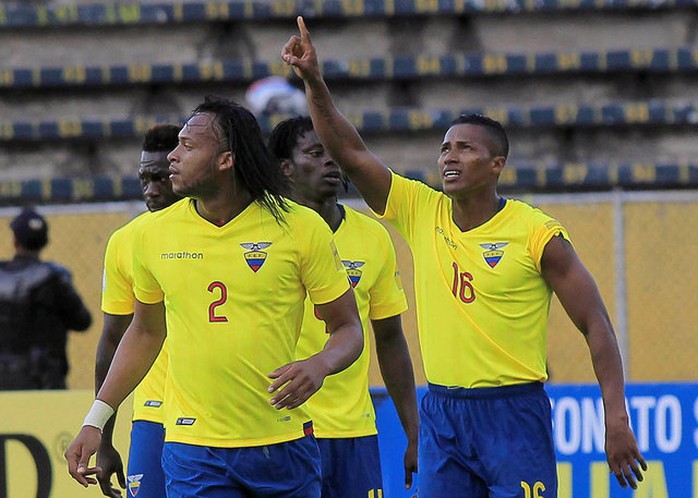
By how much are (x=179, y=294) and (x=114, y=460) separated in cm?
139

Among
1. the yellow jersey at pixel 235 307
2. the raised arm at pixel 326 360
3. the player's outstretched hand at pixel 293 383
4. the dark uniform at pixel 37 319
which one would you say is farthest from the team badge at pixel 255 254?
the dark uniform at pixel 37 319

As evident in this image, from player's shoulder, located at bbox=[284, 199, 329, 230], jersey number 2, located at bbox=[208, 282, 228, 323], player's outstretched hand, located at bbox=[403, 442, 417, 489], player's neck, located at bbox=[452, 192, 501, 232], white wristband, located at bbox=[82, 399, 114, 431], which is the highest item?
player's neck, located at bbox=[452, 192, 501, 232]

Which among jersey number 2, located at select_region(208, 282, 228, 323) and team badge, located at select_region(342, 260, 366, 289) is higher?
team badge, located at select_region(342, 260, 366, 289)

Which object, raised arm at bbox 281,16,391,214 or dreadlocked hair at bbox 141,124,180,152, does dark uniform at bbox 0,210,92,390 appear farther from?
raised arm at bbox 281,16,391,214

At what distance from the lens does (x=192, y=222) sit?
4953mm

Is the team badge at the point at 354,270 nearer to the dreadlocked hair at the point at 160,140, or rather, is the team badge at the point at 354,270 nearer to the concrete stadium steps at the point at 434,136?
the dreadlocked hair at the point at 160,140

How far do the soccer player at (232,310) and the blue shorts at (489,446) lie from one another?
27.9 inches

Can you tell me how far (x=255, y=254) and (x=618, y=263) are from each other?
6.10 m

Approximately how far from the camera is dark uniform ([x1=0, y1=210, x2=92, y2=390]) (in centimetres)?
948

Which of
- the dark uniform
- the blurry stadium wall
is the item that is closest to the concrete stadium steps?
the blurry stadium wall

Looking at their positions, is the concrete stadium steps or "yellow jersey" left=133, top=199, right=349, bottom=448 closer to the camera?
"yellow jersey" left=133, top=199, right=349, bottom=448

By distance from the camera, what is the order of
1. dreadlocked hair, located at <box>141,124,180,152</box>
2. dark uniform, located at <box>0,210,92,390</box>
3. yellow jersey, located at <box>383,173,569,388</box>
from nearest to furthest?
1. yellow jersey, located at <box>383,173,569,388</box>
2. dreadlocked hair, located at <box>141,124,180,152</box>
3. dark uniform, located at <box>0,210,92,390</box>

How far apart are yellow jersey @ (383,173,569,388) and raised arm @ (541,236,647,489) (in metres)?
0.07

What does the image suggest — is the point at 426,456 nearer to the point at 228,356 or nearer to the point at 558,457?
the point at 228,356
